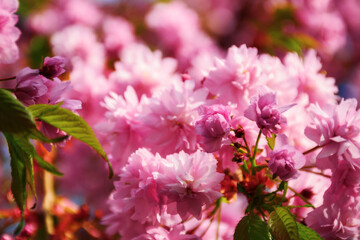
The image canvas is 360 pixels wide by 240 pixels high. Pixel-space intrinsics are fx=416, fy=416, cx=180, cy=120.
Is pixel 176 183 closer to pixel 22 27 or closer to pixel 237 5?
pixel 22 27

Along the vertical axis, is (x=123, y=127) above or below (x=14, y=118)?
below

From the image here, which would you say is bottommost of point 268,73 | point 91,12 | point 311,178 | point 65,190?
point 65,190

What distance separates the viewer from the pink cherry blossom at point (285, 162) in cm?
68

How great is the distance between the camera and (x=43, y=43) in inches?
70.3

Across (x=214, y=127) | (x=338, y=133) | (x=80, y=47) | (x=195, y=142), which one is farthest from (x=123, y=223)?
→ (x=80, y=47)

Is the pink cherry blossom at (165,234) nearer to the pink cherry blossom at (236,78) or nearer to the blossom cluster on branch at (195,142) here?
the blossom cluster on branch at (195,142)

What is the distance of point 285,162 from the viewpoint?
2.24 ft

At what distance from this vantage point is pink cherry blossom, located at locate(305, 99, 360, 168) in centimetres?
73

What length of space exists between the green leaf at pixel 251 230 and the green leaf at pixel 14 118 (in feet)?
1.23

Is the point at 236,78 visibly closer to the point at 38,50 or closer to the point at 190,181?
the point at 190,181

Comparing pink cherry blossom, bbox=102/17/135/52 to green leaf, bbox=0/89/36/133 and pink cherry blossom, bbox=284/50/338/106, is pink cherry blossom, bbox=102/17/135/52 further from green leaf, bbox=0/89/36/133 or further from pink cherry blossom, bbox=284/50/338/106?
green leaf, bbox=0/89/36/133

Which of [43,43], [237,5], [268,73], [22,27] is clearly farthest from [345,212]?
[237,5]

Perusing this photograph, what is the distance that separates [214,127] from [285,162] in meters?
0.13

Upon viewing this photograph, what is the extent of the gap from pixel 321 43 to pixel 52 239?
1450 millimetres
